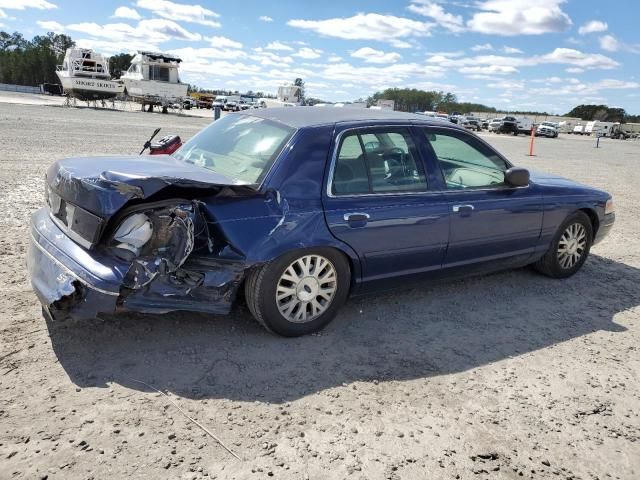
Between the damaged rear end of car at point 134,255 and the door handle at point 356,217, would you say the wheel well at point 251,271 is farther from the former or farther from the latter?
the door handle at point 356,217

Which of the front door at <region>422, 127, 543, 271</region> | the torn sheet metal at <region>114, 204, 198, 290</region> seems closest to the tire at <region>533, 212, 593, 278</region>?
the front door at <region>422, 127, 543, 271</region>

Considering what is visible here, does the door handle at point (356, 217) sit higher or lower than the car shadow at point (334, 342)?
higher

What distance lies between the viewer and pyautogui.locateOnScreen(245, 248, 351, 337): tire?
3.60m

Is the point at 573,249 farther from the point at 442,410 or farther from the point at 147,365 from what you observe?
the point at 147,365

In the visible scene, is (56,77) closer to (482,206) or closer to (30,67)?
(30,67)

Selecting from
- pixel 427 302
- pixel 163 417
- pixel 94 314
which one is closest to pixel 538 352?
pixel 427 302

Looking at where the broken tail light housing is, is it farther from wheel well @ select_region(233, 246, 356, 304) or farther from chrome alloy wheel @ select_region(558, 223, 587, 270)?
chrome alloy wheel @ select_region(558, 223, 587, 270)

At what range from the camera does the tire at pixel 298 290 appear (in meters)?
3.60

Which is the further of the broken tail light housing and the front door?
the front door

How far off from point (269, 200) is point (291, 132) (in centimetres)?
62

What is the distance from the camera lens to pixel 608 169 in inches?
726

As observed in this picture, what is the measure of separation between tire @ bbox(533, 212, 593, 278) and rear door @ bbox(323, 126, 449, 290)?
5.36 feet

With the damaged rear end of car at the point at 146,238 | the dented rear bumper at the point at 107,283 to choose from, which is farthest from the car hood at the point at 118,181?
the dented rear bumper at the point at 107,283

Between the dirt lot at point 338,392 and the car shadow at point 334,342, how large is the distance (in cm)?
2
